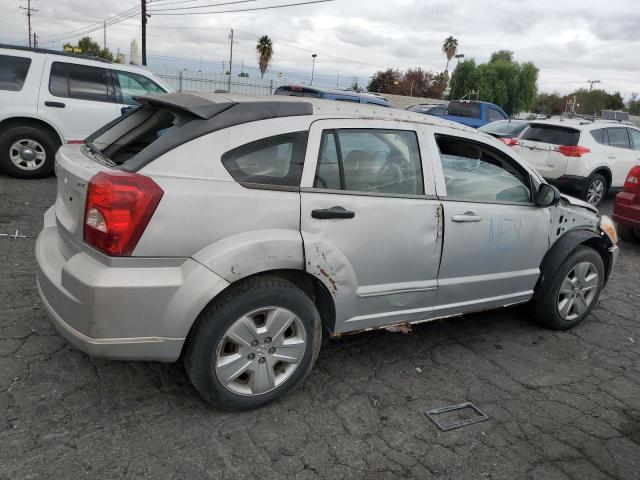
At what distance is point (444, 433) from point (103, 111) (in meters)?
6.99

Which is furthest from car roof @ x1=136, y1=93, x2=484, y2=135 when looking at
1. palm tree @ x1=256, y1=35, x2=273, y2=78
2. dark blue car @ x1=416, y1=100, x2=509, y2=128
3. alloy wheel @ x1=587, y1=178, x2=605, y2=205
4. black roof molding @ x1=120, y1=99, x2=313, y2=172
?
palm tree @ x1=256, y1=35, x2=273, y2=78

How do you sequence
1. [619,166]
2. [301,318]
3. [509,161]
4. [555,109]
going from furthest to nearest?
1. [555,109]
2. [619,166]
3. [509,161]
4. [301,318]

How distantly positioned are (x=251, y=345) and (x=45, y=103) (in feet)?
21.2

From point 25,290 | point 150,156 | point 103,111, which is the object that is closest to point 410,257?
point 150,156

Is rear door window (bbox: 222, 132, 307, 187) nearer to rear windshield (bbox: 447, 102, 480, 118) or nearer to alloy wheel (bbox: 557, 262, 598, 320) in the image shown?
alloy wheel (bbox: 557, 262, 598, 320)

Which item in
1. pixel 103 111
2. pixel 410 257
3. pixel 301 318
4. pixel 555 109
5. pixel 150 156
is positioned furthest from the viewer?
pixel 555 109

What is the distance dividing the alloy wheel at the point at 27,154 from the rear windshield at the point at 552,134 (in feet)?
26.8

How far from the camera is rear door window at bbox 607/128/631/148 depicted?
10.0 m

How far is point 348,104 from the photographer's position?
3.48 meters

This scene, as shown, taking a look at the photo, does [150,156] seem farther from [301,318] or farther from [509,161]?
[509,161]

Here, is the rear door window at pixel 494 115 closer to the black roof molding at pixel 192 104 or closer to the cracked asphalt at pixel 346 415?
the cracked asphalt at pixel 346 415

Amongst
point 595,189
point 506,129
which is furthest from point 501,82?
point 595,189

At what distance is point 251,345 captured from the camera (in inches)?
110

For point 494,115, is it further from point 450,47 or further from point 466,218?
point 450,47
